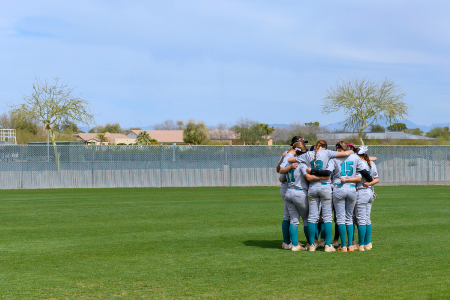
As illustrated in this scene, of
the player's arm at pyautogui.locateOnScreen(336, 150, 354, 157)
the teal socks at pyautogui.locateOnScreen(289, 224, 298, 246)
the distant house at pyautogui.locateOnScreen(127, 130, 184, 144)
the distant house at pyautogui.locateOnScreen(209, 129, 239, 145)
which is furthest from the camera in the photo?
the distant house at pyautogui.locateOnScreen(209, 129, 239, 145)

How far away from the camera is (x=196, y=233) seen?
33.5 ft

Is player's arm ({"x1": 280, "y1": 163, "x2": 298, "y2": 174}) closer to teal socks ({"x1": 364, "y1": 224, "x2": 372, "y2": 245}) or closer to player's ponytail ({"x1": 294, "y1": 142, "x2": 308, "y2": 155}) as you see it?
player's ponytail ({"x1": 294, "y1": 142, "x2": 308, "y2": 155})

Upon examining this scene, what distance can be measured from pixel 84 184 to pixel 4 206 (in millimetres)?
8649

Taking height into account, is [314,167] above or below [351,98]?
below

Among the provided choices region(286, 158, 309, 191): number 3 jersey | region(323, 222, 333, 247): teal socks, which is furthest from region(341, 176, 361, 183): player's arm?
region(323, 222, 333, 247): teal socks

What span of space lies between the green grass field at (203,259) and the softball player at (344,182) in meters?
0.63

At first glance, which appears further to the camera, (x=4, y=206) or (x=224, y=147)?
(x=224, y=147)

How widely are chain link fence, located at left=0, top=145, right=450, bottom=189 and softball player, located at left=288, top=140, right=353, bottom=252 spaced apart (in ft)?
56.9

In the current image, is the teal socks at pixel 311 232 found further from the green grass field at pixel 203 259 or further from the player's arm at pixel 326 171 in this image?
the player's arm at pixel 326 171

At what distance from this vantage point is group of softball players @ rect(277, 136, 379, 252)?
795cm

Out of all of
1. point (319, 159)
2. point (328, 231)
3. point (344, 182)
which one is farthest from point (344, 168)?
point (328, 231)

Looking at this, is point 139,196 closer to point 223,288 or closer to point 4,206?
point 4,206

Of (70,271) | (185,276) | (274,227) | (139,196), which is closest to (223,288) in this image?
(185,276)

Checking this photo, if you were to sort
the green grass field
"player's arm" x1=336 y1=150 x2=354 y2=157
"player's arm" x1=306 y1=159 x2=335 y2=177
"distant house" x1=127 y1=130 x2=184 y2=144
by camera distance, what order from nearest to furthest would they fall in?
the green grass field < "player's arm" x1=306 y1=159 x2=335 y2=177 < "player's arm" x1=336 y1=150 x2=354 y2=157 < "distant house" x1=127 y1=130 x2=184 y2=144
